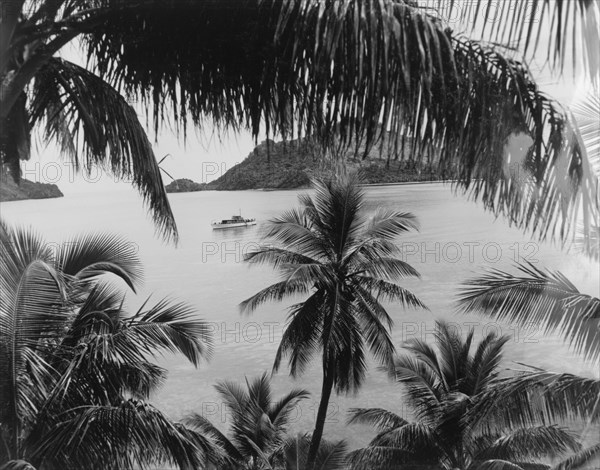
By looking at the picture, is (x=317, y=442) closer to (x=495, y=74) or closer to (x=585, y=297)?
(x=585, y=297)

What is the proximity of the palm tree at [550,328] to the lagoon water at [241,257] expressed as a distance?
0.36m

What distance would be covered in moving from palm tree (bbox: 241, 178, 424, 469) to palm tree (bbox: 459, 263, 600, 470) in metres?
1.24

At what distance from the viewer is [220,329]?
11.9ft

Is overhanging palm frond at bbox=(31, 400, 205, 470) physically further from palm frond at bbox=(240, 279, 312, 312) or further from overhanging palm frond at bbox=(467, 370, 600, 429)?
palm frond at bbox=(240, 279, 312, 312)

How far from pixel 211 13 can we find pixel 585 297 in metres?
2.02

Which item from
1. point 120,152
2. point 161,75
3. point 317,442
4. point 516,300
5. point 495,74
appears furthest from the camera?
point 317,442

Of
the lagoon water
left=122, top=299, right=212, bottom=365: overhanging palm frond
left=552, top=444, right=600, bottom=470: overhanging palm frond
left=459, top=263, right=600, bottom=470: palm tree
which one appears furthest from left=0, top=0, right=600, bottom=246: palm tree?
left=552, top=444, right=600, bottom=470: overhanging palm frond

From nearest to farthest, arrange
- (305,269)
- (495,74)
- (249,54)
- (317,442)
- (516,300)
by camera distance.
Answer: (495,74)
(249,54)
(516,300)
(317,442)
(305,269)

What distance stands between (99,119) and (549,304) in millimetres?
2100

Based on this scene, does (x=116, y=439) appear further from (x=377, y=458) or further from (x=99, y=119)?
(x=377, y=458)

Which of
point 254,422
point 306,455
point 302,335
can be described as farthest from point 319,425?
point 254,422

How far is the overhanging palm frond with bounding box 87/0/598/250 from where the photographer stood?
123 cm

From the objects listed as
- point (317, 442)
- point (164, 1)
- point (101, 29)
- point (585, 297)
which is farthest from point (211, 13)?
point (317, 442)

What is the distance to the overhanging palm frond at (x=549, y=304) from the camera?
2.79 meters
